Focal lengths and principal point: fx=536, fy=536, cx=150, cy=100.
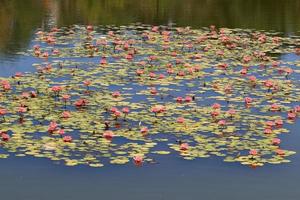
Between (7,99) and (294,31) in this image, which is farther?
(294,31)

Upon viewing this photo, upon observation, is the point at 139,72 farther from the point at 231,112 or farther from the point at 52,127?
the point at 52,127

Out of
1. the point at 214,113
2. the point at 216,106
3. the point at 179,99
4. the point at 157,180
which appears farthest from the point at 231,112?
the point at 157,180

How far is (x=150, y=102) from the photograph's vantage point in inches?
468

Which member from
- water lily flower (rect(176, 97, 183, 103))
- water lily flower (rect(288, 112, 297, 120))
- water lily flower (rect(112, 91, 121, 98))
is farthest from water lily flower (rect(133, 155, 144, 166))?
water lily flower (rect(288, 112, 297, 120))

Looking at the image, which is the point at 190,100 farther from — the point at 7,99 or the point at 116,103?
the point at 7,99

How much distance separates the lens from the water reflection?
2445 cm

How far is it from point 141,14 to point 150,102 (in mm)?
18075

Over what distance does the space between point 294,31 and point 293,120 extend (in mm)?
13416

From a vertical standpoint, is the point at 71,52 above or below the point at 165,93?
above

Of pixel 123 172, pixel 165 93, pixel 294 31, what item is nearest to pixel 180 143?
pixel 123 172

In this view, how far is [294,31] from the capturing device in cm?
2339

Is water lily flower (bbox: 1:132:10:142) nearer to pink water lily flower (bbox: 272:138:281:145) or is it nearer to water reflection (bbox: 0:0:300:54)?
pink water lily flower (bbox: 272:138:281:145)

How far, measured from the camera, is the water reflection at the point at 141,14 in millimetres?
24453

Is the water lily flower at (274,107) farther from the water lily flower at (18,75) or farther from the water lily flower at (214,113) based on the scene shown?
the water lily flower at (18,75)
